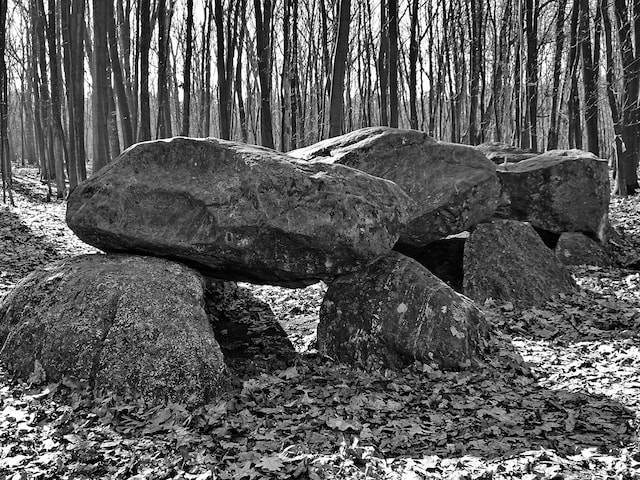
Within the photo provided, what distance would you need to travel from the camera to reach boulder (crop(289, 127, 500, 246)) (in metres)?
6.70

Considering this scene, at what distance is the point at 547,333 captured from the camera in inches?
214

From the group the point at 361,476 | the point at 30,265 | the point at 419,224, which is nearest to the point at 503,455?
the point at 361,476

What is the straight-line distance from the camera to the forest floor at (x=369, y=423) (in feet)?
9.70

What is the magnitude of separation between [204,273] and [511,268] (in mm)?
3864

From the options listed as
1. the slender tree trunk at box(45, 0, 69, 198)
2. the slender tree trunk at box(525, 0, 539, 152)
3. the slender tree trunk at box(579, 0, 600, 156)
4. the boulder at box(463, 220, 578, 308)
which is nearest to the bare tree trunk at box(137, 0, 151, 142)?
the slender tree trunk at box(45, 0, 69, 198)

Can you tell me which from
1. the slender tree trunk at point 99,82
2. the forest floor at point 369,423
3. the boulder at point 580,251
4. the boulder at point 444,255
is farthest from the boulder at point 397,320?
the slender tree trunk at point 99,82

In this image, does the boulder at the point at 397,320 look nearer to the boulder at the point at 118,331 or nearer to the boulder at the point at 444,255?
the boulder at the point at 118,331

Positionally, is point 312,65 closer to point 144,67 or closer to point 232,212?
point 144,67

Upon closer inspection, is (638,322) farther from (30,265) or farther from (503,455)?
(30,265)

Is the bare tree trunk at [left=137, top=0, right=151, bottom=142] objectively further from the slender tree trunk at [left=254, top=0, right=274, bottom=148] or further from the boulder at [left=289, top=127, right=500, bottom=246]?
the boulder at [left=289, top=127, right=500, bottom=246]

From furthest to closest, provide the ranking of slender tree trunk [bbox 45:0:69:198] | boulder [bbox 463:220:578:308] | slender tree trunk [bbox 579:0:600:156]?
slender tree trunk [bbox 579:0:600:156] < slender tree trunk [bbox 45:0:69:198] < boulder [bbox 463:220:578:308]

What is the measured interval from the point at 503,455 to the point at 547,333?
2681 millimetres

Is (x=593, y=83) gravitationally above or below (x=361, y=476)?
above

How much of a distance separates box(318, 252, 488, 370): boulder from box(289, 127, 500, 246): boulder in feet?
5.47
